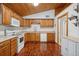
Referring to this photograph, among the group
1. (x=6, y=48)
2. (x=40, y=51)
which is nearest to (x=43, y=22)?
(x=40, y=51)

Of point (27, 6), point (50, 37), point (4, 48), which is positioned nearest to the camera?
point (4, 48)

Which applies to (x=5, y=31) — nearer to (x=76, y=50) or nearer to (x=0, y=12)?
(x=0, y=12)

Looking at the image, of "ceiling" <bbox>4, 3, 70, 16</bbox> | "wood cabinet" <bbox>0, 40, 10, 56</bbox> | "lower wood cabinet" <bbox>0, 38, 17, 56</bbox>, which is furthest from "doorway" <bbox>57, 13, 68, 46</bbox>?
"wood cabinet" <bbox>0, 40, 10, 56</bbox>

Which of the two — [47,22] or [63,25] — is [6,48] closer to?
[63,25]

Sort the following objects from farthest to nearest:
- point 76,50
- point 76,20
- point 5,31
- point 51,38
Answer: point 51,38 → point 5,31 → point 76,20 → point 76,50

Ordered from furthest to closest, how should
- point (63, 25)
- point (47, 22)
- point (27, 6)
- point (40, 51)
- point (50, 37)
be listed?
point (47, 22)
point (50, 37)
point (63, 25)
point (27, 6)
point (40, 51)

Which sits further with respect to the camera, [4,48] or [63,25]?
[63,25]

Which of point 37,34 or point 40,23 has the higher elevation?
point 40,23

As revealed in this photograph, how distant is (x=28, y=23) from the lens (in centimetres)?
957

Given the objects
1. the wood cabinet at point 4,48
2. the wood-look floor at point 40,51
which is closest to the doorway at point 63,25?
the wood-look floor at point 40,51

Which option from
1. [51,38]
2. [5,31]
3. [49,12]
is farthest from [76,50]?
[49,12]

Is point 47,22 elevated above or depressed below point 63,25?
above

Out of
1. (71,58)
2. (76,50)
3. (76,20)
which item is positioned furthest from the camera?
(76,20)

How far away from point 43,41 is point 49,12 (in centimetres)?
224
